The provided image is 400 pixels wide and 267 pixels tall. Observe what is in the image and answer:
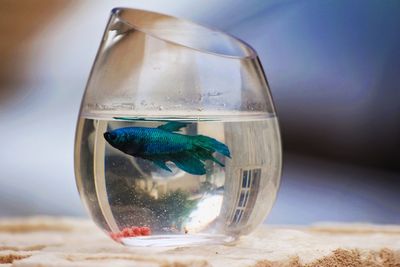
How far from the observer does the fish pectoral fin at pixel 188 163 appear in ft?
2.65

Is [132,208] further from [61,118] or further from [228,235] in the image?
[61,118]

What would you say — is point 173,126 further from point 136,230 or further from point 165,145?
point 136,230

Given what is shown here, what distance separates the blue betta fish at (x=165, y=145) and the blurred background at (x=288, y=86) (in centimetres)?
173

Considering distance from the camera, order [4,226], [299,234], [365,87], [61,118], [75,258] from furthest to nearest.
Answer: [61,118]
[365,87]
[4,226]
[299,234]
[75,258]

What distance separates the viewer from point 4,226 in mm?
1148

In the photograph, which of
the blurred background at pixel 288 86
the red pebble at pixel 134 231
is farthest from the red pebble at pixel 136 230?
the blurred background at pixel 288 86

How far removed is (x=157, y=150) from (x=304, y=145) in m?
2.02

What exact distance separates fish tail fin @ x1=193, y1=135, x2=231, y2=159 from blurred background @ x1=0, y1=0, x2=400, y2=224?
171 cm

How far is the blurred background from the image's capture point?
262 cm

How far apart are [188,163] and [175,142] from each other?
1.1 inches

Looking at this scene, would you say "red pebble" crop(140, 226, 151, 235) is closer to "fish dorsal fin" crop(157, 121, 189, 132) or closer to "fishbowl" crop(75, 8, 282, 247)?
"fishbowl" crop(75, 8, 282, 247)

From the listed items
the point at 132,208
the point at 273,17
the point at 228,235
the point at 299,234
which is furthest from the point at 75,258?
the point at 273,17

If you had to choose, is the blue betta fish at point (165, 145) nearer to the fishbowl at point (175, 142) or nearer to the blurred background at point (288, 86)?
the fishbowl at point (175, 142)

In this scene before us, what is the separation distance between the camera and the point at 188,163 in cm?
81
